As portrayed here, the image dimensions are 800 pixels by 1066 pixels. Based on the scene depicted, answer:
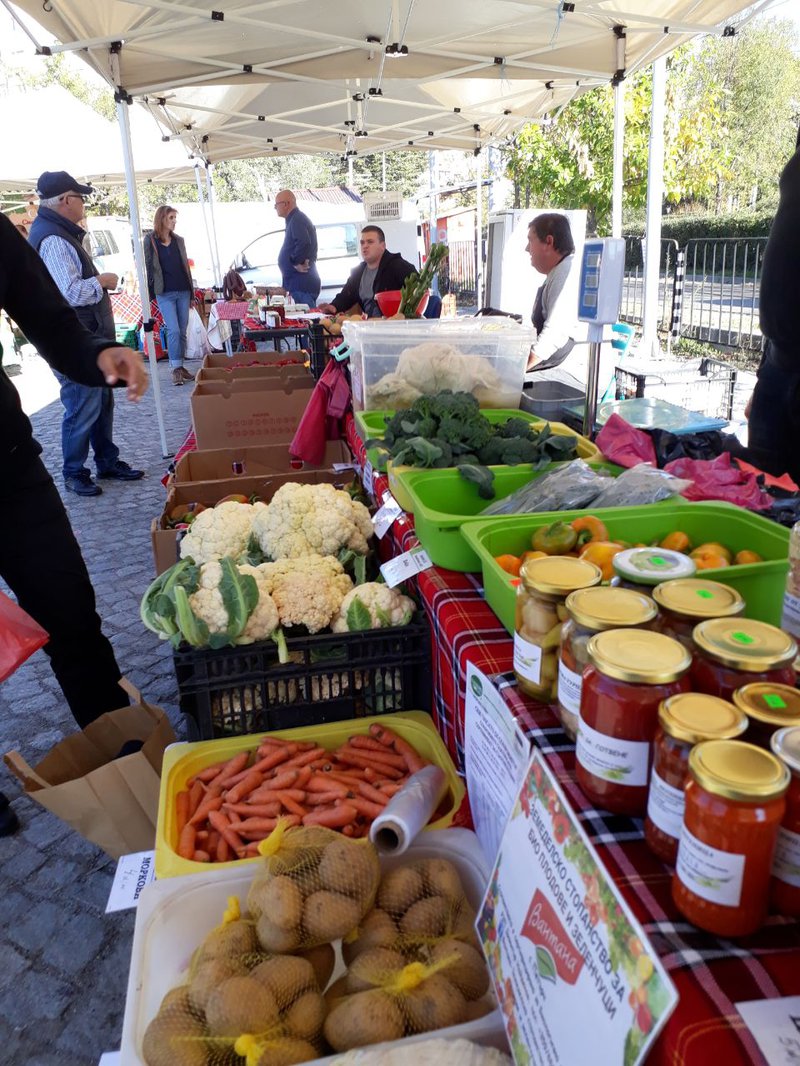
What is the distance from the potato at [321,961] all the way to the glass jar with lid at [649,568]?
831 millimetres

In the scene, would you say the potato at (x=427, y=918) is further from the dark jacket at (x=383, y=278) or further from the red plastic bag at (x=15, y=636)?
the dark jacket at (x=383, y=278)

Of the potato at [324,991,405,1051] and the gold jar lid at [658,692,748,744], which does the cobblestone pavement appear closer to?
the potato at [324,991,405,1051]

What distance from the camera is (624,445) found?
2471 mm

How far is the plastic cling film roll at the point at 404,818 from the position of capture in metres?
1.46

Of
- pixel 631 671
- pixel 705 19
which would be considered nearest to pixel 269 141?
pixel 705 19

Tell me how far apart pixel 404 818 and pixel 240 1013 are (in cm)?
45

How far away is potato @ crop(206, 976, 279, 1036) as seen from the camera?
1.12 metres

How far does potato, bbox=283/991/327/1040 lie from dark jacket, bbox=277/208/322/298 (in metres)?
10.7

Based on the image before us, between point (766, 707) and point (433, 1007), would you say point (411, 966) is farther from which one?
point (766, 707)

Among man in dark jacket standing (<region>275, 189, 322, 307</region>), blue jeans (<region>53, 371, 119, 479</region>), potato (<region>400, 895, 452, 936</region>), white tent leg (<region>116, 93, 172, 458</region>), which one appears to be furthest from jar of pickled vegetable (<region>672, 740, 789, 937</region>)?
man in dark jacket standing (<region>275, 189, 322, 307</region>)

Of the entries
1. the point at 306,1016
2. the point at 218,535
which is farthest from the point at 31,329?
the point at 306,1016

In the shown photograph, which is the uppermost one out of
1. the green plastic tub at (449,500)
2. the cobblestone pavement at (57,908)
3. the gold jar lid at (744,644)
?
the gold jar lid at (744,644)

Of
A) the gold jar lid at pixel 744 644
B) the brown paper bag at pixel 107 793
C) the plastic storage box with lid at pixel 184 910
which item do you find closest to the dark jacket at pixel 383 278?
the brown paper bag at pixel 107 793

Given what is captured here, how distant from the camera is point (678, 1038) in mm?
735
